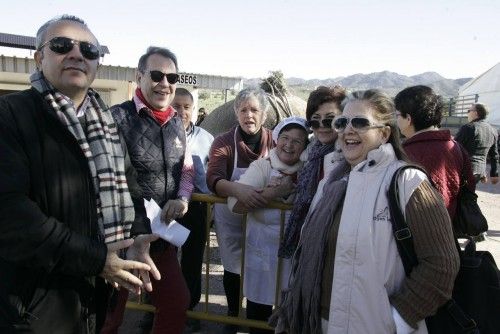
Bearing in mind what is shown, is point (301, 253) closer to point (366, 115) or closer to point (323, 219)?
point (323, 219)

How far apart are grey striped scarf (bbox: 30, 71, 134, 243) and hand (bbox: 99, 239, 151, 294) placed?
0.33ft

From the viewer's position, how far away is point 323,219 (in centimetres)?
200

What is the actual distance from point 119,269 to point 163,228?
916 millimetres

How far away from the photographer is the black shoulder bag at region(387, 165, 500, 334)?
178 centimetres

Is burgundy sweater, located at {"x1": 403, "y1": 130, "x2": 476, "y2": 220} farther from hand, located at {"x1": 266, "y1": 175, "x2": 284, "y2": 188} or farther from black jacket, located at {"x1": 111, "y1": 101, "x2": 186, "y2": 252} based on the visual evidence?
black jacket, located at {"x1": 111, "y1": 101, "x2": 186, "y2": 252}

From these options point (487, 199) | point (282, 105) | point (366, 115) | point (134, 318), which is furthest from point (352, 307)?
point (487, 199)

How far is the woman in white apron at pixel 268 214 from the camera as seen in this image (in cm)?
285

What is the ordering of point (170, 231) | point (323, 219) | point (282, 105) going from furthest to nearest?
point (282, 105)
point (170, 231)
point (323, 219)

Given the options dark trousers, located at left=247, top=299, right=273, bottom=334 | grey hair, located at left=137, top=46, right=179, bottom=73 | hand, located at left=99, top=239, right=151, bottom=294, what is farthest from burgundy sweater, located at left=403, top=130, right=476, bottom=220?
hand, located at left=99, top=239, right=151, bottom=294

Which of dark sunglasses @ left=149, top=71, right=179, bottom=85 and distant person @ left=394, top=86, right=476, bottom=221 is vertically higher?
dark sunglasses @ left=149, top=71, right=179, bottom=85

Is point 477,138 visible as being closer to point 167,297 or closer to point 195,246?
point 195,246

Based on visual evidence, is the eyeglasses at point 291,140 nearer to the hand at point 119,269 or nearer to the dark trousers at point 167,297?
the dark trousers at point 167,297

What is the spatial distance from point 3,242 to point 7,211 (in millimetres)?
114

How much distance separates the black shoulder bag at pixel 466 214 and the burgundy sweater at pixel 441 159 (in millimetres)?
71
